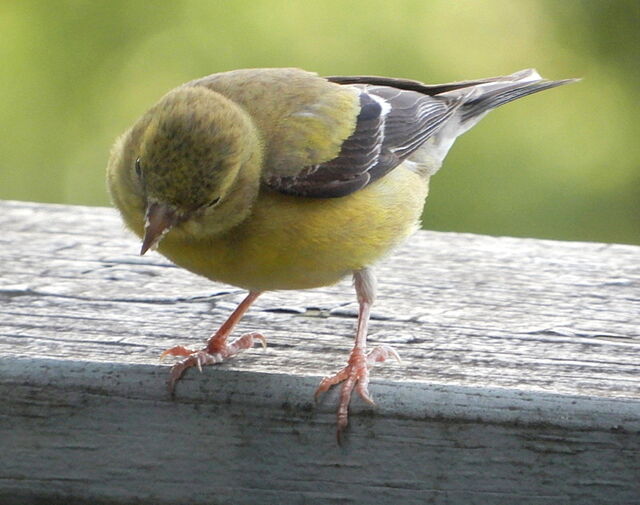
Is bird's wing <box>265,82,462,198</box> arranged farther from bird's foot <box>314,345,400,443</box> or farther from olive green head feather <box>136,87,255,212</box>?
bird's foot <box>314,345,400,443</box>

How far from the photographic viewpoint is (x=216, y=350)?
2697mm

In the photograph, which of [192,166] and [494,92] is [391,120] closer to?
[494,92]

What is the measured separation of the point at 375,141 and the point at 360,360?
145 cm

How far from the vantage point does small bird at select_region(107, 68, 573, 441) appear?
291 cm

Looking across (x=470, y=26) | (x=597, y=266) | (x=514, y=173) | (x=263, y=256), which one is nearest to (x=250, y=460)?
(x=263, y=256)

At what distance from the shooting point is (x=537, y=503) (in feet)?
7.27

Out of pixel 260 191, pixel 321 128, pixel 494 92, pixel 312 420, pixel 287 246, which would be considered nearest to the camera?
pixel 312 420

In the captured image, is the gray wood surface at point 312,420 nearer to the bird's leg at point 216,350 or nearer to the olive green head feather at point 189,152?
the bird's leg at point 216,350

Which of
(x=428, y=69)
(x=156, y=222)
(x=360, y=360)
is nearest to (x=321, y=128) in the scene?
(x=156, y=222)

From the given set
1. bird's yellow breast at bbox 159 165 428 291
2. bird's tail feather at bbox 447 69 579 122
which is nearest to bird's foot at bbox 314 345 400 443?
bird's yellow breast at bbox 159 165 428 291

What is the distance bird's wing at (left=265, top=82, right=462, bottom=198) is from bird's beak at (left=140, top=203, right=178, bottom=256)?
1.17 ft

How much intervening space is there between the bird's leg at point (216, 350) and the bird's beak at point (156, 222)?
0.96 feet

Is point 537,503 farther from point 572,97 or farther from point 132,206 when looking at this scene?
point 572,97

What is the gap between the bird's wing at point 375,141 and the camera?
3221mm
